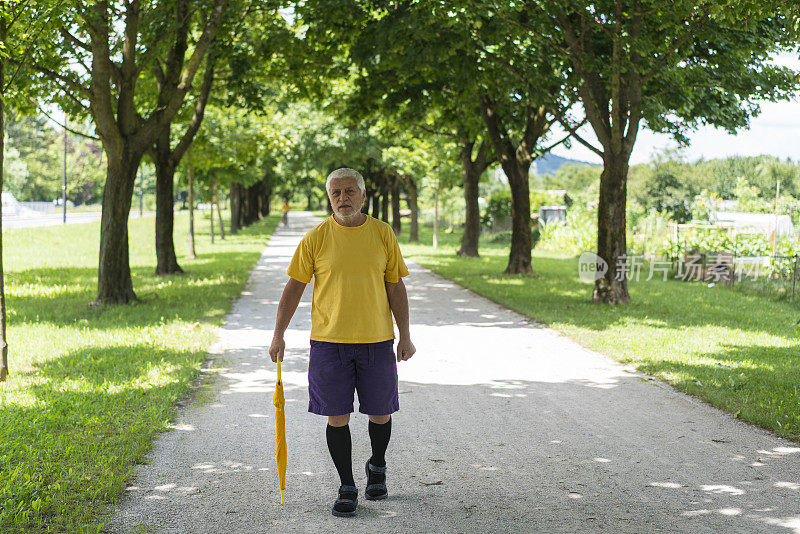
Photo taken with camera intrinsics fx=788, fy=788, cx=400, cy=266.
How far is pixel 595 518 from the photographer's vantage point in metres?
4.15

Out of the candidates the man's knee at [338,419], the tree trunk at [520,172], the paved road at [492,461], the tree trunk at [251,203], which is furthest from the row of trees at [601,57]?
the tree trunk at [251,203]

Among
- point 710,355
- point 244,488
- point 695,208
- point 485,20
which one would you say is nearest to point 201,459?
point 244,488

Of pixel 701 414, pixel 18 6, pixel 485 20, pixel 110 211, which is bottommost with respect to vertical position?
pixel 701 414

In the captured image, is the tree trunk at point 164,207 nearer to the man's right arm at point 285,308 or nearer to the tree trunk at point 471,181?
the tree trunk at point 471,181

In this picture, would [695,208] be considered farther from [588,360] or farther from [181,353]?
[181,353]

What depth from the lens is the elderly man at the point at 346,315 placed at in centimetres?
420

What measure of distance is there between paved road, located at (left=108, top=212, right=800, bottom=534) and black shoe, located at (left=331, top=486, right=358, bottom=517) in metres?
0.05


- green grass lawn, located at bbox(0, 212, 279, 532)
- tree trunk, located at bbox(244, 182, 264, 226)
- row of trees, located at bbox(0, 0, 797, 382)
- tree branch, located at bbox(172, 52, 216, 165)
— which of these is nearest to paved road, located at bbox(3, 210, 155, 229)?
tree trunk, located at bbox(244, 182, 264, 226)

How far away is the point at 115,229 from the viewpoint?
1270 centimetres

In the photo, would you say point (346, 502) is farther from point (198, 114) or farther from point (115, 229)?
point (198, 114)

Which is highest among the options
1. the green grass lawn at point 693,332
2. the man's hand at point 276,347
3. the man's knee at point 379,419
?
the man's hand at point 276,347

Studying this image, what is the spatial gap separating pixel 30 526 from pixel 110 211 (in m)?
9.31

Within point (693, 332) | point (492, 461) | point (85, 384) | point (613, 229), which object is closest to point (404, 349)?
point (492, 461)

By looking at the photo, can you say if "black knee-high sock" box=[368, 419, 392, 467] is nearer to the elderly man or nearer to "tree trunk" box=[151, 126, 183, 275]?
the elderly man
